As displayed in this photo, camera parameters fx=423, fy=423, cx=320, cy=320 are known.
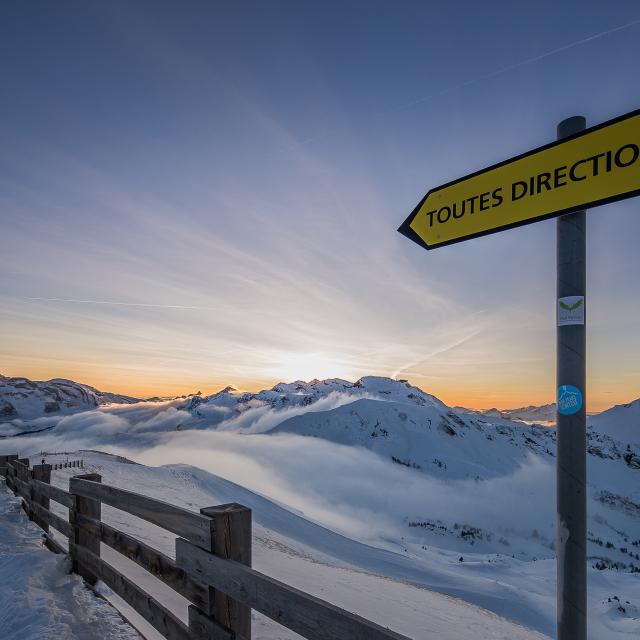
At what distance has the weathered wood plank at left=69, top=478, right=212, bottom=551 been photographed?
3105mm

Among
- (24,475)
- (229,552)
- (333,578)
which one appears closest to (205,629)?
(229,552)

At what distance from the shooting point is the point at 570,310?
7.71ft

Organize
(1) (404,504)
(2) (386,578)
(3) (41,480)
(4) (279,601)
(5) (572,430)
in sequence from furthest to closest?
(1) (404,504)
(2) (386,578)
(3) (41,480)
(4) (279,601)
(5) (572,430)

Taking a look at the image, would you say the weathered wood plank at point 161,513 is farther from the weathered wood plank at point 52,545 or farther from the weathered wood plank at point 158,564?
the weathered wood plank at point 52,545

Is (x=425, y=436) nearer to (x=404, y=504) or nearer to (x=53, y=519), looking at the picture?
(x=404, y=504)

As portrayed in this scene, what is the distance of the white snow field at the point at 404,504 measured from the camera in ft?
34.2

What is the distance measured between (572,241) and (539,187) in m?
0.40

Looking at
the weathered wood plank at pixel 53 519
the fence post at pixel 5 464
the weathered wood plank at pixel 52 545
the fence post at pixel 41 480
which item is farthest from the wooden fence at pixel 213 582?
the fence post at pixel 5 464

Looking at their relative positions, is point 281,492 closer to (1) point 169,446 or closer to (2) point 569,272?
(2) point 569,272

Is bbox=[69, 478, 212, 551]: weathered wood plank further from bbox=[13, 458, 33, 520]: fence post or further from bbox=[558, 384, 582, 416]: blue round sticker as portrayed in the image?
bbox=[13, 458, 33, 520]: fence post

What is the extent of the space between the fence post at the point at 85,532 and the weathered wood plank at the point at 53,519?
198 mm

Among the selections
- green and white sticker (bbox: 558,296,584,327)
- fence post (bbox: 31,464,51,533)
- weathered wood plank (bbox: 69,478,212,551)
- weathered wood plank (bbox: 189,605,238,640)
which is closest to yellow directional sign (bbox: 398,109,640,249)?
green and white sticker (bbox: 558,296,584,327)

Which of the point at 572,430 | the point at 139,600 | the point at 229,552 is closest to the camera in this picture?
the point at 572,430

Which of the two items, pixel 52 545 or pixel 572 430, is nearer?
pixel 572 430
